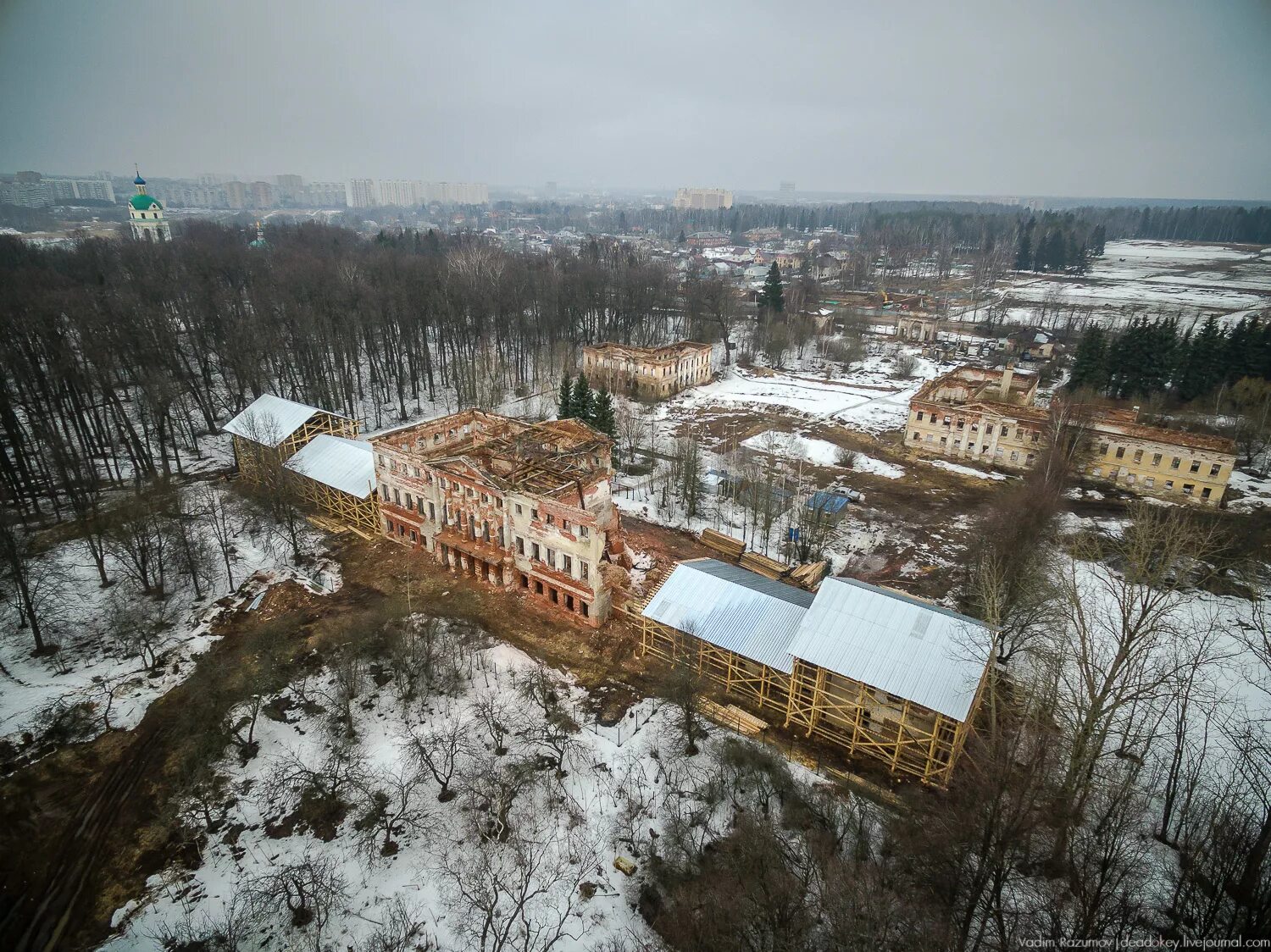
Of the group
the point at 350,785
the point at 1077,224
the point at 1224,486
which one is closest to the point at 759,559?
the point at 350,785

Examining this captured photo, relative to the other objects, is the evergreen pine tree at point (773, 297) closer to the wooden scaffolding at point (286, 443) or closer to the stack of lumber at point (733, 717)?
the wooden scaffolding at point (286, 443)

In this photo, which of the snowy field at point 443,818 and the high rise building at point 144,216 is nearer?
the snowy field at point 443,818

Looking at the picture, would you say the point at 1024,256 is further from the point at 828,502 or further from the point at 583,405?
the point at 583,405

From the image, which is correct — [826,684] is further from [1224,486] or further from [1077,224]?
[1077,224]

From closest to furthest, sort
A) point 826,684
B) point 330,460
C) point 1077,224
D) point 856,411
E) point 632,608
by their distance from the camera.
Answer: point 826,684, point 632,608, point 330,460, point 856,411, point 1077,224

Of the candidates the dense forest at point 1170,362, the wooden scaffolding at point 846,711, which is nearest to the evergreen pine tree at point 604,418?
the wooden scaffolding at point 846,711

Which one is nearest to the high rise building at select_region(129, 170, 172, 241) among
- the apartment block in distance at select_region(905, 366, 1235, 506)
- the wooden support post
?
the apartment block in distance at select_region(905, 366, 1235, 506)

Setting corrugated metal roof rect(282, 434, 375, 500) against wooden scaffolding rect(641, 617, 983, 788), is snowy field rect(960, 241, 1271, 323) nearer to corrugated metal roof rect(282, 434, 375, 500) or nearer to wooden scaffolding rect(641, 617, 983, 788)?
wooden scaffolding rect(641, 617, 983, 788)

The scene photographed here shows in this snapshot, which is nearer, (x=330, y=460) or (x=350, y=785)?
(x=350, y=785)
